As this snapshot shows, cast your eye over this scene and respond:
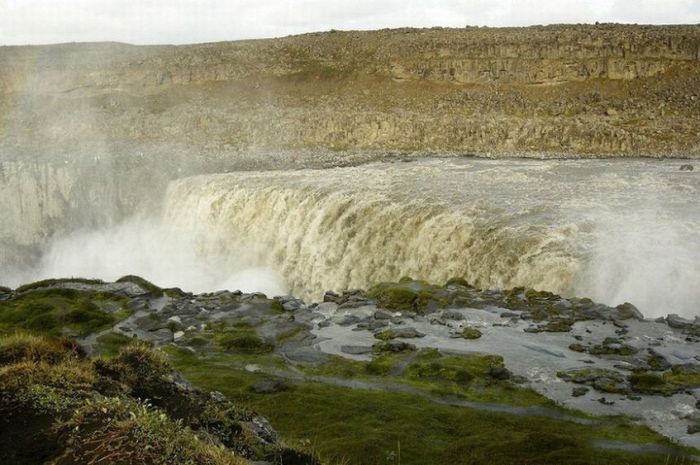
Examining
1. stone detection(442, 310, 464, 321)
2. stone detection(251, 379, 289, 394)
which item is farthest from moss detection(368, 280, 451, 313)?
stone detection(251, 379, 289, 394)

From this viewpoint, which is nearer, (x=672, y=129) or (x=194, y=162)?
(x=672, y=129)

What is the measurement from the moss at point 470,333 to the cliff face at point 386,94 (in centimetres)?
3551

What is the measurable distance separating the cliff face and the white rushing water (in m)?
10.6

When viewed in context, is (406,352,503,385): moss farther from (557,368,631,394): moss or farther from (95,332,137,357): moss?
(95,332,137,357): moss

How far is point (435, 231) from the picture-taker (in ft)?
91.9

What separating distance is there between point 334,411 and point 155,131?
208 feet

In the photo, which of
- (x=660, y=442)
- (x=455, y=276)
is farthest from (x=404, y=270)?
(x=660, y=442)

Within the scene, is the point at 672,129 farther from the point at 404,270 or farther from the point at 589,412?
the point at 589,412

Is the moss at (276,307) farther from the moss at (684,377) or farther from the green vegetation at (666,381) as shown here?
the moss at (684,377)

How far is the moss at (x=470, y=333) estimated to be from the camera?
60.2ft

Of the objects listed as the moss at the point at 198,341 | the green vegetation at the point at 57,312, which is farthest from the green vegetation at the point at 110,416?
the green vegetation at the point at 57,312

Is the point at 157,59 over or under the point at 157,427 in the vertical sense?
over

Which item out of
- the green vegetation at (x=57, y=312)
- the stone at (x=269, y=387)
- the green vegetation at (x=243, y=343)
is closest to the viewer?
the stone at (x=269, y=387)

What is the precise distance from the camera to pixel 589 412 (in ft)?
42.5
